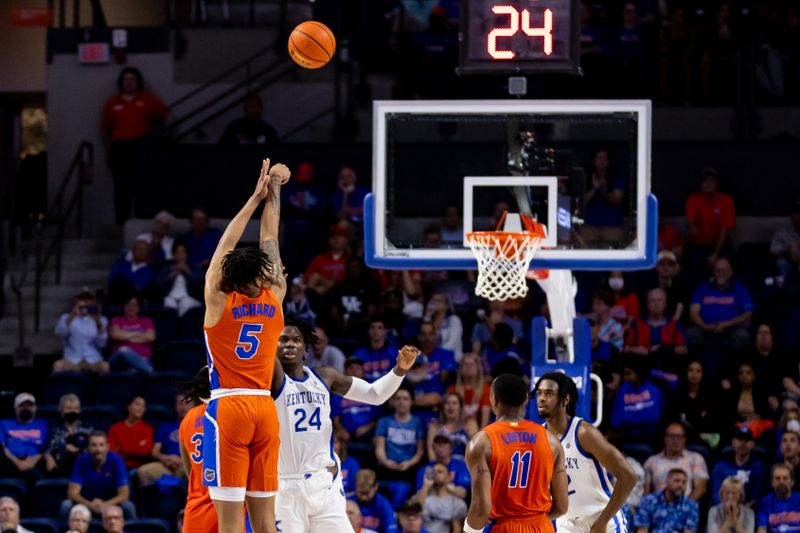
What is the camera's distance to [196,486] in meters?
8.28

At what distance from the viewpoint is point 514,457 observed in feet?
27.6

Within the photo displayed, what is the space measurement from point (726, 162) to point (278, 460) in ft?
32.0

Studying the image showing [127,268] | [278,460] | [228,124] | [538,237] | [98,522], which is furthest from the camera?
[228,124]

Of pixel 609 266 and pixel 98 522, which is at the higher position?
pixel 609 266

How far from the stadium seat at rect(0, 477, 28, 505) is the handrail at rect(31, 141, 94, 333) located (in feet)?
12.5

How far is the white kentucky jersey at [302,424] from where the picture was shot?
845cm

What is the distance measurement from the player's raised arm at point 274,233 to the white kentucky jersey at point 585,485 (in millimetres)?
2423

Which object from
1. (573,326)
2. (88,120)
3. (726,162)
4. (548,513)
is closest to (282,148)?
(88,120)

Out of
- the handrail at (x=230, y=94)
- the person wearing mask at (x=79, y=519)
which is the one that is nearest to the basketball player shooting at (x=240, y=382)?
the person wearing mask at (x=79, y=519)

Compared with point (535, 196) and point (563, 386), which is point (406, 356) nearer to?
point (563, 386)

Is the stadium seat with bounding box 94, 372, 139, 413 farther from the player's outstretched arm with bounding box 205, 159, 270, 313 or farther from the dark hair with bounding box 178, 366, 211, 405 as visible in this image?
the player's outstretched arm with bounding box 205, 159, 270, 313

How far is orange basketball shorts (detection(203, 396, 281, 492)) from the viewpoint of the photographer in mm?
7629

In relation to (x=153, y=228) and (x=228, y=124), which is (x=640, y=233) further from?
(x=228, y=124)

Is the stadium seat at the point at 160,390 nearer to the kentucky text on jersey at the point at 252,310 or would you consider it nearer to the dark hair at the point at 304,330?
the dark hair at the point at 304,330
